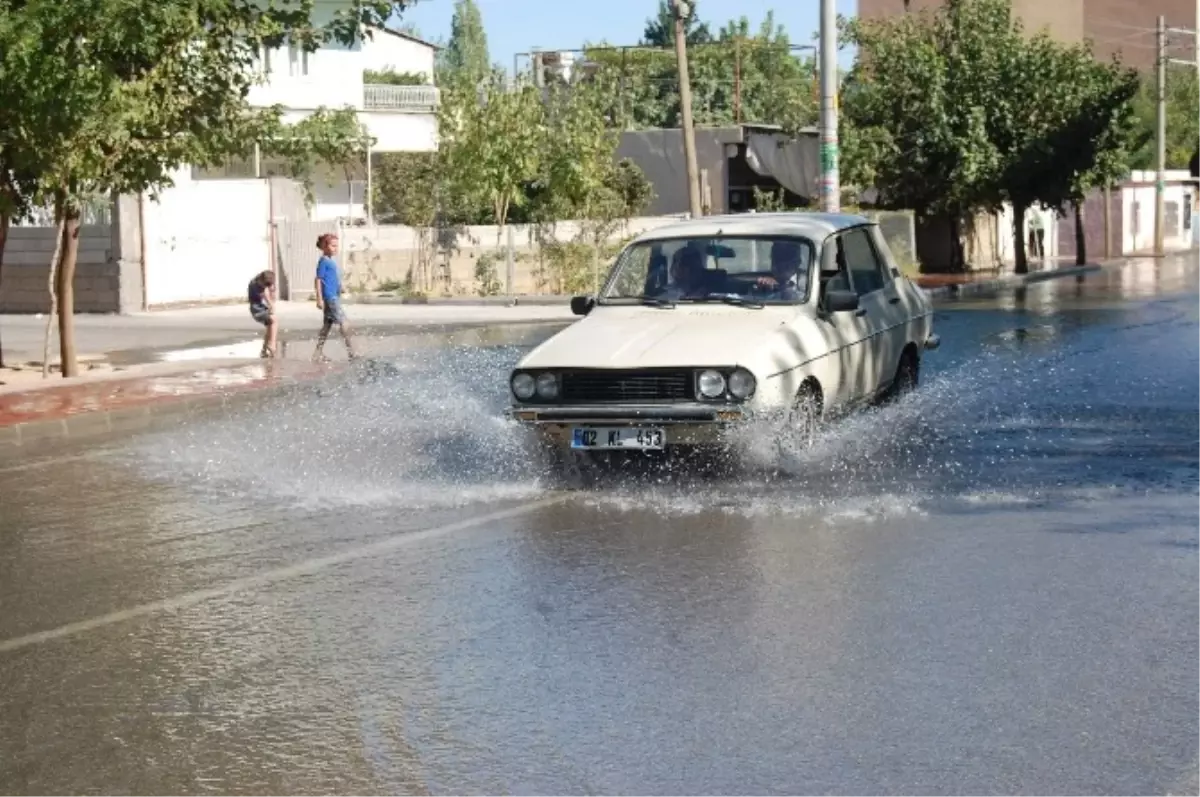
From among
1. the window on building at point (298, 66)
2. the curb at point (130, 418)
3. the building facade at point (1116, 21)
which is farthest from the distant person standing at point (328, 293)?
the building facade at point (1116, 21)

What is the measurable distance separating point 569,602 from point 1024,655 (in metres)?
2.13

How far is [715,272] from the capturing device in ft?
42.1

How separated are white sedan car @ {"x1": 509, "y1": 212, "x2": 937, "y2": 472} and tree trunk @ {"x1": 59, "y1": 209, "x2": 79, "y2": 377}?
28.2 feet

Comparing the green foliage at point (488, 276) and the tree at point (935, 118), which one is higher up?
the tree at point (935, 118)

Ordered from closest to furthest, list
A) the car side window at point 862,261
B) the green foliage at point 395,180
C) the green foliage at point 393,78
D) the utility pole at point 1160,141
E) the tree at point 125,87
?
the car side window at point 862,261
the tree at point 125,87
the green foliage at point 395,180
the utility pole at point 1160,141
the green foliage at point 393,78

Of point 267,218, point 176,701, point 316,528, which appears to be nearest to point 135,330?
point 267,218

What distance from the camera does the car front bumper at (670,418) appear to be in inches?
435

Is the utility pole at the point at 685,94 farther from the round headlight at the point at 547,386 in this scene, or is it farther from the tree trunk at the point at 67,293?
the round headlight at the point at 547,386

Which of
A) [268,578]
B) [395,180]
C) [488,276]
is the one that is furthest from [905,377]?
[395,180]

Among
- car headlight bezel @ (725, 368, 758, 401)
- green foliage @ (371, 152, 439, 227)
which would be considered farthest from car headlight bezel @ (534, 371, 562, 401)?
green foliage @ (371, 152, 439, 227)

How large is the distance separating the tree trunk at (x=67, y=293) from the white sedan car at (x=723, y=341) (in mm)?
8602

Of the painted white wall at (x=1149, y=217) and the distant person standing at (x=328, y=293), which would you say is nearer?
the distant person standing at (x=328, y=293)

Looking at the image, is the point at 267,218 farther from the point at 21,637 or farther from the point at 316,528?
the point at 21,637

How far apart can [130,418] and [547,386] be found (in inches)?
280
